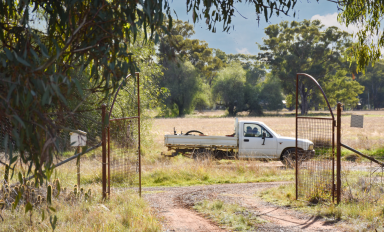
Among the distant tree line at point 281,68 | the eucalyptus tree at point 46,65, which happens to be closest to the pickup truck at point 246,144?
the eucalyptus tree at point 46,65

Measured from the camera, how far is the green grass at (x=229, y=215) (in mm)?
6402

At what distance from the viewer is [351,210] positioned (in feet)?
22.1

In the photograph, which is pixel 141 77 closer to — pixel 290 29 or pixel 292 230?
pixel 292 230

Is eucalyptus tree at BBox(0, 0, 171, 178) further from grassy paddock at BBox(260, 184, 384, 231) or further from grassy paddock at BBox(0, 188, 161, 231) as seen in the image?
grassy paddock at BBox(260, 184, 384, 231)

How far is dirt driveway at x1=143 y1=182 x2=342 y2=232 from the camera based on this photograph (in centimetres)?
633

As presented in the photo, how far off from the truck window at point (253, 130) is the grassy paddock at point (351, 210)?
6069 mm

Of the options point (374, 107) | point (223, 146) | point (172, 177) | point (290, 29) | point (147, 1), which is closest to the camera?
point (147, 1)

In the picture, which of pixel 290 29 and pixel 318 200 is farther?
pixel 290 29

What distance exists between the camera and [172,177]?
11.8 metres

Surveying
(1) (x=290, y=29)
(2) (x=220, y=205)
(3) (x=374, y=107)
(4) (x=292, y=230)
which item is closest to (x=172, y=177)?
(2) (x=220, y=205)

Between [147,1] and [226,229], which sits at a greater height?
[147,1]

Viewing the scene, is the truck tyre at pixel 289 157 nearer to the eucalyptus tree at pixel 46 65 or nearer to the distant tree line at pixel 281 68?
the eucalyptus tree at pixel 46 65

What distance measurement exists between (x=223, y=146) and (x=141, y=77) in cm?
495

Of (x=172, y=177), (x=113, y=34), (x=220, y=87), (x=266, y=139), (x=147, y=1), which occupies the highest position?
(x=220, y=87)
